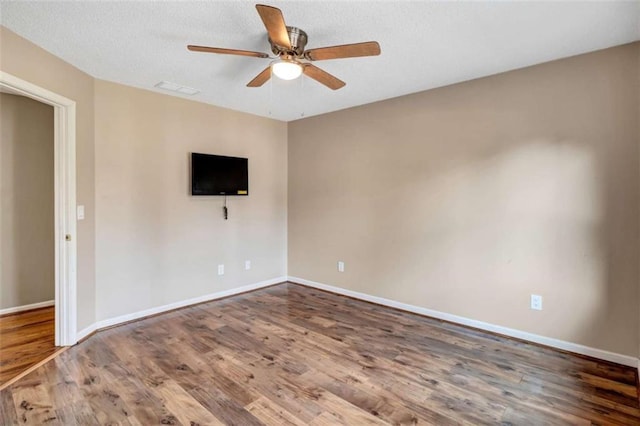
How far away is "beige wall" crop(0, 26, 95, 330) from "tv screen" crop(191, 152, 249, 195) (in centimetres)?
101

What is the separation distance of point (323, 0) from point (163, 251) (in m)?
2.96

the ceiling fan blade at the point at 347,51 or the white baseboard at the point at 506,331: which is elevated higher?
the ceiling fan blade at the point at 347,51

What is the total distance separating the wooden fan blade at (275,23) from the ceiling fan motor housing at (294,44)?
96 millimetres

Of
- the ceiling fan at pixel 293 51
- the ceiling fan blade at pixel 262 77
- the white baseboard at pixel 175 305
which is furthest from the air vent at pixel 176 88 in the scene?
the white baseboard at pixel 175 305

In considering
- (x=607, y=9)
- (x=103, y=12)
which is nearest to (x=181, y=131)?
(x=103, y=12)

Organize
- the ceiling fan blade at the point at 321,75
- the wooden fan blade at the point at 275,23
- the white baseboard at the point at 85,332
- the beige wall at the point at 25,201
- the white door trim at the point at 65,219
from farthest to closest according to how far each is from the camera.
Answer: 1. the beige wall at the point at 25,201
2. the white baseboard at the point at 85,332
3. the white door trim at the point at 65,219
4. the ceiling fan blade at the point at 321,75
5. the wooden fan blade at the point at 275,23

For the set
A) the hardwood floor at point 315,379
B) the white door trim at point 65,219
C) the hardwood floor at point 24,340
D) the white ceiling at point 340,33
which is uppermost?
the white ceiling at point 340,33

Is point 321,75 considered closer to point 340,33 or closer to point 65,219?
point 340,33

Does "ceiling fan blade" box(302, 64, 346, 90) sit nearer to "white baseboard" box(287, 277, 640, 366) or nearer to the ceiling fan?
the ceiling fan

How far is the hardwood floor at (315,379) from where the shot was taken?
192cm

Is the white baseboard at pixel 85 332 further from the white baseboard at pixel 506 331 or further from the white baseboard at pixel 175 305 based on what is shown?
the white baseboard at pixel 506 331

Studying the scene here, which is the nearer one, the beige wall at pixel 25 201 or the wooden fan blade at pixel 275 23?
the wooden fan blade at pixel 275 23

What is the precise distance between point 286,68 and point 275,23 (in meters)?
0.43

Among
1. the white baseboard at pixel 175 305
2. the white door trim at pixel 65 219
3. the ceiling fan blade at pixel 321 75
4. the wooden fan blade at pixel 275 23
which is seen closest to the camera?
the wooden fan blade at pixel 275 23
